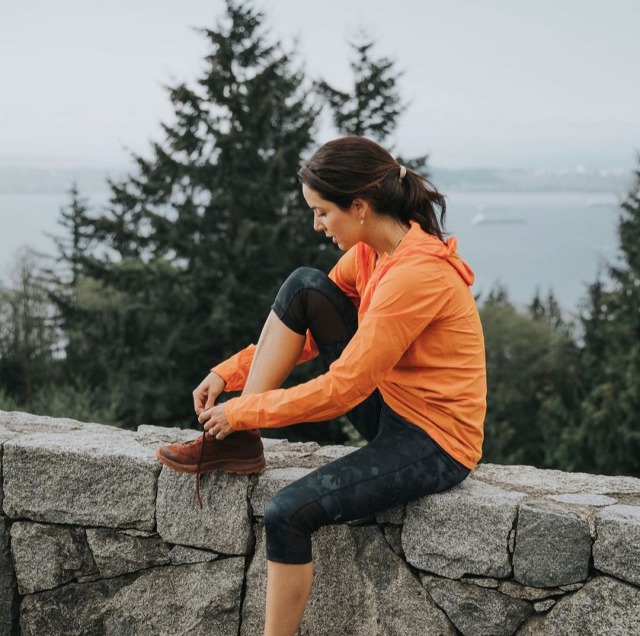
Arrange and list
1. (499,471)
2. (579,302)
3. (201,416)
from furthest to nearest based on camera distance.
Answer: (579,302) → (499,471) → (201,416)

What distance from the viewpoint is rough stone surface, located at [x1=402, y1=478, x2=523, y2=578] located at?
94.7 inches

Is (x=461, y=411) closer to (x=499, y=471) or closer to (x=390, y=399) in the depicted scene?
(x=390, y=399)

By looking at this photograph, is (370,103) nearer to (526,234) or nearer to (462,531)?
(462,531)

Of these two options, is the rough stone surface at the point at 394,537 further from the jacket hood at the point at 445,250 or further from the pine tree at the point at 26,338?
the pine tree at the point at 26,338

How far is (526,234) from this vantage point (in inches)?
4107

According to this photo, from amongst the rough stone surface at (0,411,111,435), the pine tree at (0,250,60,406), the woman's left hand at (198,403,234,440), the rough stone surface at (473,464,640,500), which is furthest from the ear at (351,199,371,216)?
the pine tree at (0,250,60,406)

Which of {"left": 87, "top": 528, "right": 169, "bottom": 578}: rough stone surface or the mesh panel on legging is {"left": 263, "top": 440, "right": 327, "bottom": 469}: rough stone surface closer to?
the mesh panel on legging

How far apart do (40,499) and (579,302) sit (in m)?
26.3

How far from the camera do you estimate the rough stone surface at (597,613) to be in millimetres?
2295

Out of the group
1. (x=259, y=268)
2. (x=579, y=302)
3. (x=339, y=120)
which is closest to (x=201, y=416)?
(x=259, y=268)

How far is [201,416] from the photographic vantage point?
2.54 meters

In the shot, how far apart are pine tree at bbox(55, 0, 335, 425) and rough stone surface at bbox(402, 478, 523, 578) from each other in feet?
56.6

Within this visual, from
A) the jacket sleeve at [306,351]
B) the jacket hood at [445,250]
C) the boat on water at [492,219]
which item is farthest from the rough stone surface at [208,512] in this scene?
the boat on water at [492,219]

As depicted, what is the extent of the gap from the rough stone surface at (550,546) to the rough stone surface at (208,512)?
809 mm
